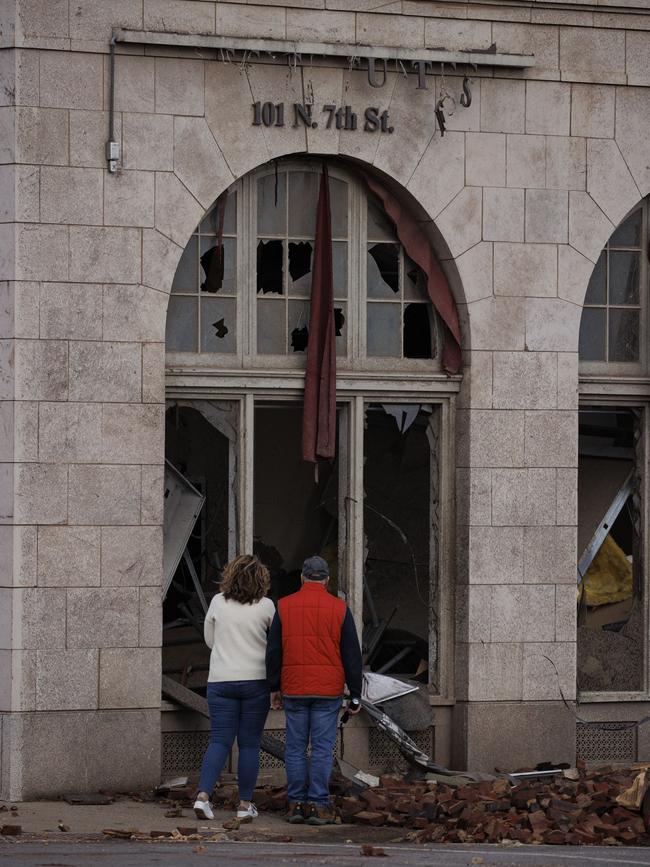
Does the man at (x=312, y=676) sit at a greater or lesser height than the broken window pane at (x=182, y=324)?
lesser

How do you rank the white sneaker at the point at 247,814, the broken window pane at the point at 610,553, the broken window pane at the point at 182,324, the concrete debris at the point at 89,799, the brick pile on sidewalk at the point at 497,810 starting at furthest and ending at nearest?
1. the broken window pane at the point at 610,553
2. the broken window pane at the point at 182,324
3. the concrete debris at the point at 89,799
4. the white sneaker at the point at 247,814
5. the brick pile on sidewalk at the point at 497,810

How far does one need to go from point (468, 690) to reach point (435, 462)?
1823 mm

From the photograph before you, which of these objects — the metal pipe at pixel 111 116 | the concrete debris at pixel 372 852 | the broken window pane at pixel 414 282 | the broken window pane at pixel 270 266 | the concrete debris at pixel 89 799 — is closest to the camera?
the concrete debris at pixel 372 852

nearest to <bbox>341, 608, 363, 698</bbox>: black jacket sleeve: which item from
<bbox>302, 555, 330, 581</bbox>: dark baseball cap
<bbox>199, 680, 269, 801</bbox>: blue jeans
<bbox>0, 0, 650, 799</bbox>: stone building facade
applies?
<bbox>302, 555, 330, 581</bbox>: dark baseball cap

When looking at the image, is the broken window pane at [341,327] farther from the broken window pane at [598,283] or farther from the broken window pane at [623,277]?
the broken window pane at [623,277]

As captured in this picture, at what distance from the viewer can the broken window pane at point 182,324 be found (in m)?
13.6

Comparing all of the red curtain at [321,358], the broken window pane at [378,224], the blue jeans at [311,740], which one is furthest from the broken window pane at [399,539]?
the blue jeans at [311,740]

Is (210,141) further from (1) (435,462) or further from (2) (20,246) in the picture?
(1) (435,462)

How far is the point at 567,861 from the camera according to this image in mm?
10500

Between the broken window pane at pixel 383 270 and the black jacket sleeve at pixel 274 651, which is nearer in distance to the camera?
the black jacket sleeve at pixel 274 651

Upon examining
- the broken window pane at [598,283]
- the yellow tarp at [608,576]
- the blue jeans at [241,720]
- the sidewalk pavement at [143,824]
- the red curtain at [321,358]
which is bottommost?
the sidewalk pavement at [143,824]

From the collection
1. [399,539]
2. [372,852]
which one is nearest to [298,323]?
[399,539]

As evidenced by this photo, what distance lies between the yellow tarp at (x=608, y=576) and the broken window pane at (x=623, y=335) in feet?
4.98

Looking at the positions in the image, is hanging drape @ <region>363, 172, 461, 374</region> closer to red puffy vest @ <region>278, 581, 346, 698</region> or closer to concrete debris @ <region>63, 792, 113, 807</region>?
red puffy vest @ <region>278, 581, 346, 698</region>
